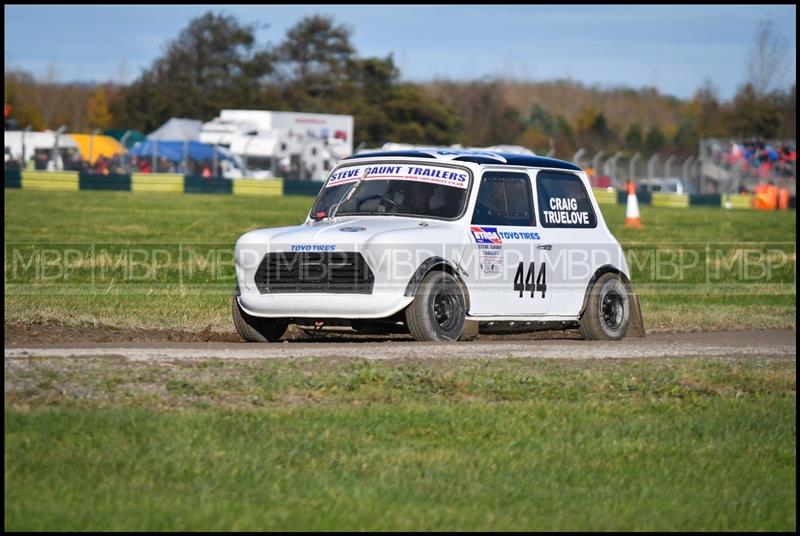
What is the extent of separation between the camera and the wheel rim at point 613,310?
12844mm

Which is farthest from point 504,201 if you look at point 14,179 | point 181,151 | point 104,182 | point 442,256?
point 181,151

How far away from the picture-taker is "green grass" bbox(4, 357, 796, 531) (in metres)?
6.36

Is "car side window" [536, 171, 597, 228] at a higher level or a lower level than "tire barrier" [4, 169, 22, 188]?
higher

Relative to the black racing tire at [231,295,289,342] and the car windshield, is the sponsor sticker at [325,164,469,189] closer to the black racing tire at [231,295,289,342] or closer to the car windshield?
the car windshield

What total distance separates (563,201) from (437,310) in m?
2.09

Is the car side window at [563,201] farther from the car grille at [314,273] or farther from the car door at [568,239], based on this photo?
the car grille at [314,273]

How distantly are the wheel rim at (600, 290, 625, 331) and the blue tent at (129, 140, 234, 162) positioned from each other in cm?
4837

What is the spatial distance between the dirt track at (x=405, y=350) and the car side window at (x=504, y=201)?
1.12m

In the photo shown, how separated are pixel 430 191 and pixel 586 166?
5638cm

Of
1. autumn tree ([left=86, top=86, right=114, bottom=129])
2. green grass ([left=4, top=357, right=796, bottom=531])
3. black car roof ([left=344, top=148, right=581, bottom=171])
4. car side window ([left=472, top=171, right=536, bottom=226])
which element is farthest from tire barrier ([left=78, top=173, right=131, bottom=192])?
autumn tree ([left=86, top=86, right=114, bottom=129])

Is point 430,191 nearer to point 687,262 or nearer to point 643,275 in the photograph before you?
point 643,275

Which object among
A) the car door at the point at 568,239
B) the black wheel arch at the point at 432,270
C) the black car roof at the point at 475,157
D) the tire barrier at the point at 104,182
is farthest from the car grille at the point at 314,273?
the tire barrier at the point at 104,182

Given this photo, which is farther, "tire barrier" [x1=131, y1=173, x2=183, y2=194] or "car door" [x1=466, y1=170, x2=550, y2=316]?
"tire barrier" [x1=131, y1=173, x2=183, y2=194]

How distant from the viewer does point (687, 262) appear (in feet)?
81.7
